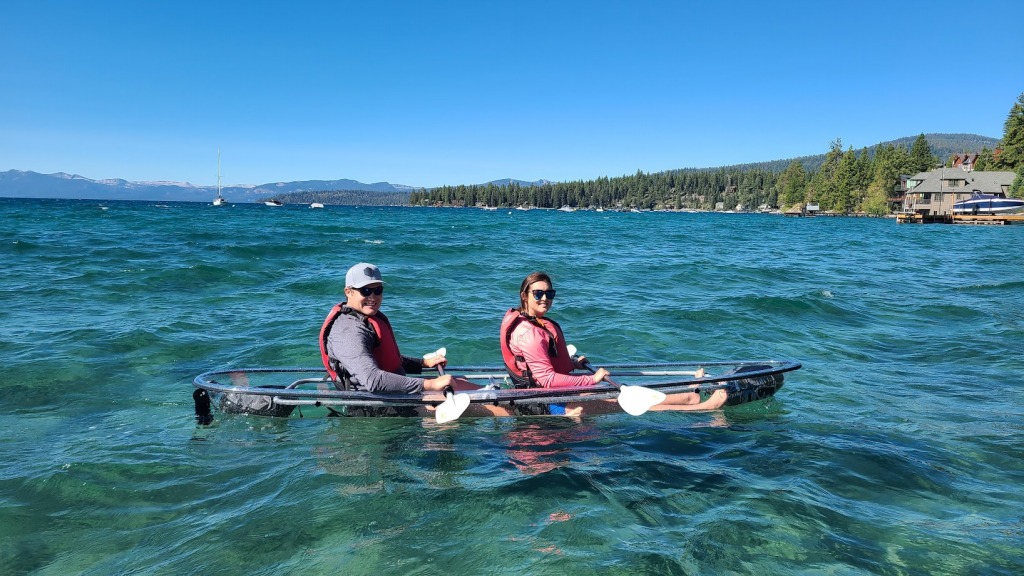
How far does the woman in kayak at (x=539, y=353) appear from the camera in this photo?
7.36 meters

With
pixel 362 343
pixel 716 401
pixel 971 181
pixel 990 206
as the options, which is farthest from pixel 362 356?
pixel 971 181

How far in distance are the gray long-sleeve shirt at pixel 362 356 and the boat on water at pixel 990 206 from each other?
89.8 meters

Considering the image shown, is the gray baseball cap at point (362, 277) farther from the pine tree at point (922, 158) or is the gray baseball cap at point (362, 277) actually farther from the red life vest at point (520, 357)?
the pine tree at point (922, 158)

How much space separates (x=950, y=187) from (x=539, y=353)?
108 metres

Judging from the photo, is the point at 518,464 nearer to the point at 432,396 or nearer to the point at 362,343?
the point at 432,396

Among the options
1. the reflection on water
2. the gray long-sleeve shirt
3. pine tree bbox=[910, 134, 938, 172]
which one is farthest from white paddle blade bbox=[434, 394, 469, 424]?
pine tree bbox=[910, 134, 938, 172]

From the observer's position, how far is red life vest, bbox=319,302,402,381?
6887 mm

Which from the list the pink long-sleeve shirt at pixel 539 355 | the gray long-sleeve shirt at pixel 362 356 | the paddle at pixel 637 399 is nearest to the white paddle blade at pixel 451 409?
the gray long-sleeve shirt at pixel 362 356

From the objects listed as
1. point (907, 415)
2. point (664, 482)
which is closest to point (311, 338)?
point (664, 482)

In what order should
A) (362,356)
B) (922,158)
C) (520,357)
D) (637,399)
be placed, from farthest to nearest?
1. (922,158)
2. (520,357)
3. (637,399)
4. (362,356)

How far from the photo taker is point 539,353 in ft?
24.3

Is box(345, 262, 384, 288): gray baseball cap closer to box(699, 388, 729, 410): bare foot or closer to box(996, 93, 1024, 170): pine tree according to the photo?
box(699, 388, 729, 410): bare foot

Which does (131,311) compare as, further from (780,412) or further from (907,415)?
(907,415)

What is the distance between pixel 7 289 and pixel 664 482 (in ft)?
65.2
